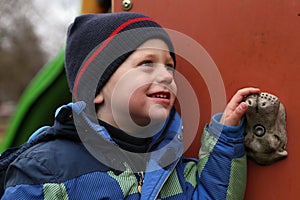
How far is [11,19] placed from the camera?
1130 cm

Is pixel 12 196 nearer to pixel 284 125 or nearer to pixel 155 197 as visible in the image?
pixel 155 197

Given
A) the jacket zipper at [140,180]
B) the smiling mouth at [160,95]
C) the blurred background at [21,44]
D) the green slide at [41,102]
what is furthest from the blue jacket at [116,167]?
the blurred background at [21,44]

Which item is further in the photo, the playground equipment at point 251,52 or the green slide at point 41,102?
the green slide at point 41,102

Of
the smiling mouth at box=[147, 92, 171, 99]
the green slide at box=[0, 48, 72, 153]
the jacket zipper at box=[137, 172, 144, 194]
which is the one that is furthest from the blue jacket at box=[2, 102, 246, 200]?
the green slide at box=[0, 48, 72, 153]

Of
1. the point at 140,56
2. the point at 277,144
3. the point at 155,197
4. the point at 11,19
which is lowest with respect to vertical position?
the point at 11,19

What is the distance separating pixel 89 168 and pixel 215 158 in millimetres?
272

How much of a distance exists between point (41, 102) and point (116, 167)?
25.9 inches

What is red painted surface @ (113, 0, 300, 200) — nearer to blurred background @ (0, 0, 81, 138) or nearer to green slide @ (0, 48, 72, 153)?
green slide @ (0, 48, 72, 153)

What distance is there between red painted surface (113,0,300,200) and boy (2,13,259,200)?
1.8 inches

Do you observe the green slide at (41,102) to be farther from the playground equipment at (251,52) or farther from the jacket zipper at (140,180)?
the jacket zipper at (140,180)

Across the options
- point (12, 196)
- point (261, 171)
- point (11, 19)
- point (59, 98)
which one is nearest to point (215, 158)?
point (261, 171)

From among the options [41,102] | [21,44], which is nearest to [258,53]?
[41,102]

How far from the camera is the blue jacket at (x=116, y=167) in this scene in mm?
1013

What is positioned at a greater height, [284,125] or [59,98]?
[284,125]
